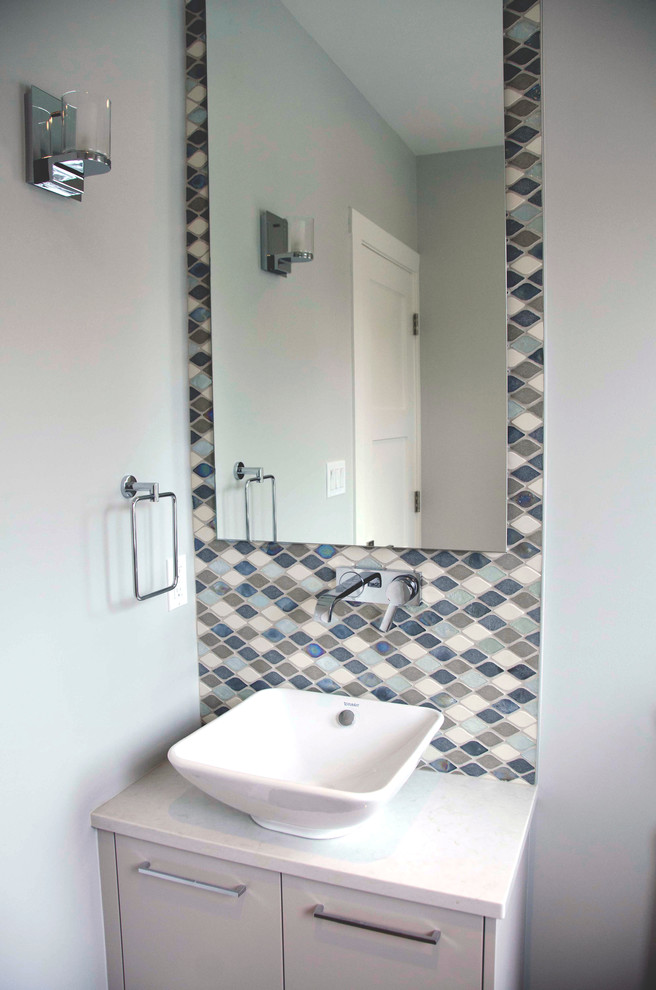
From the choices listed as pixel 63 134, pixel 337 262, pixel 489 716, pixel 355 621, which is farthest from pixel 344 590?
pixel 63 134

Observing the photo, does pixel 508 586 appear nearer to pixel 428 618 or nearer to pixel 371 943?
pixel 428 618

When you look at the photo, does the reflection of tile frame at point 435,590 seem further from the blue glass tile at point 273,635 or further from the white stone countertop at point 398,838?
the white stone countertop at point 398,838

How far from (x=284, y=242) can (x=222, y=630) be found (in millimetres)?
967

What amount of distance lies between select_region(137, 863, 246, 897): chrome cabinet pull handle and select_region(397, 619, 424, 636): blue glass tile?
0.61 m

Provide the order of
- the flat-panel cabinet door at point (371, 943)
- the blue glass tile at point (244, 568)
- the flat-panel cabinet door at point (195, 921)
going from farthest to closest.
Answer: the blue glass tile at point (244, 568) → the flat-panel cabinet door at point (195, 921) → the flat-panel cabinet door at point (371, 943)

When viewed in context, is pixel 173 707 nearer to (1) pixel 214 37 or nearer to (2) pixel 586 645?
(2) pixel 586 645

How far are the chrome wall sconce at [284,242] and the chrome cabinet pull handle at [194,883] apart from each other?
4.35 ft

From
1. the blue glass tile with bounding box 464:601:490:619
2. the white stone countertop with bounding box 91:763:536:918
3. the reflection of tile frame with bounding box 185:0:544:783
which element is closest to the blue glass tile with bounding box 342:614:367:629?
the reflection of tile frame with bounding box 185:0:544:783

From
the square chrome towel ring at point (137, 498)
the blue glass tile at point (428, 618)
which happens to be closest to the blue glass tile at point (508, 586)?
the blue glass tile at point (428, 618)

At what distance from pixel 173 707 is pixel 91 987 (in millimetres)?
573

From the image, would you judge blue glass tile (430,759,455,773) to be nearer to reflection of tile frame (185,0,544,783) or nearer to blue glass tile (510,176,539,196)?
reflection of tile frame (185,0,544,783)

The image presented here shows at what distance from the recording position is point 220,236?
174 centimetres

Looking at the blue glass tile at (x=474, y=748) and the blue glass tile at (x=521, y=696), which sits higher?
the blue glass tile at (x=521, y=696)

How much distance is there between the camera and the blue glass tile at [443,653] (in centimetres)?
158
